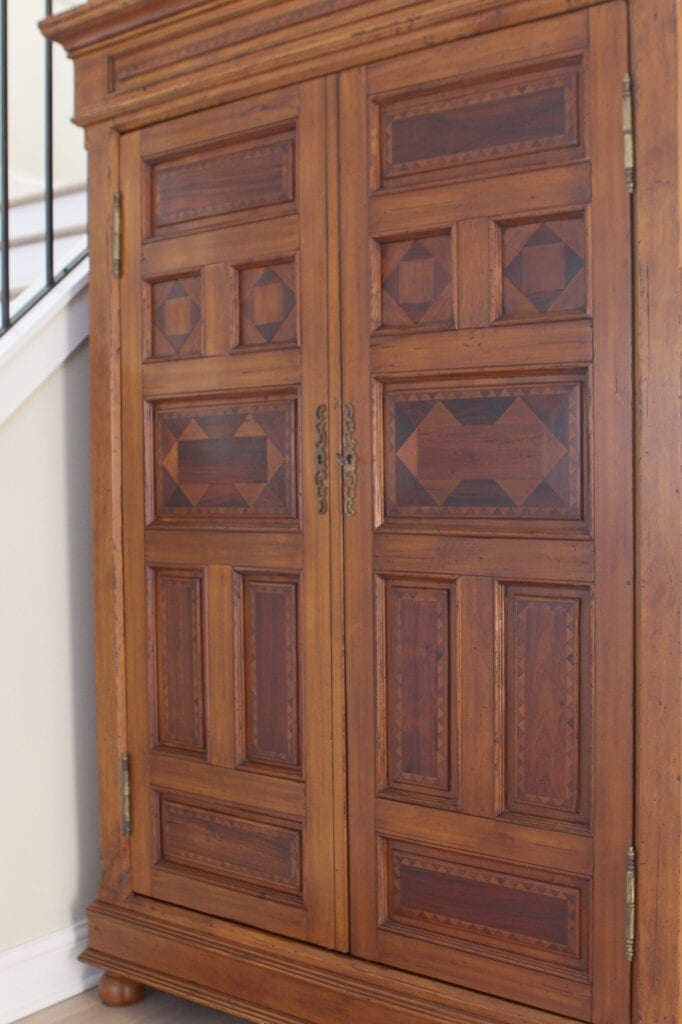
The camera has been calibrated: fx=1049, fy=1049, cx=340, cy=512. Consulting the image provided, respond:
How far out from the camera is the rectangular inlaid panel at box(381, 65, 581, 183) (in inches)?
63.4

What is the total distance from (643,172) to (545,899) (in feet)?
3.67

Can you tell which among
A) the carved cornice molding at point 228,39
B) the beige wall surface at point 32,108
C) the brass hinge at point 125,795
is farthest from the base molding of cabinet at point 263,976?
the beige wall surface at point 32,108

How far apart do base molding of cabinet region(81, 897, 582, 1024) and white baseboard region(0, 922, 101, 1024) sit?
4.0 inches

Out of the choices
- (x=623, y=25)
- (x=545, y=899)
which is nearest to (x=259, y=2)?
(x=623, y=25)

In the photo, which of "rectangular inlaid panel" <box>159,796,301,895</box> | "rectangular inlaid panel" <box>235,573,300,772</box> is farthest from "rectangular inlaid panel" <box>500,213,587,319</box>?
"rectangular inlaid panel" <box>159,796,301,895</box>

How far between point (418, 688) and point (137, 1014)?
104 cm

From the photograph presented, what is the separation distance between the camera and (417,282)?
1.76m

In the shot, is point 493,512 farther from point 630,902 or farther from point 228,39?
point 228,39

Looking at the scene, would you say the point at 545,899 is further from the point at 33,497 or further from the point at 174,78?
the point at 174,78

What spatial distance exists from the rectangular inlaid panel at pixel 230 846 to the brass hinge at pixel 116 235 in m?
1.10

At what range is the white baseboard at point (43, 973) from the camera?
87.2 inches

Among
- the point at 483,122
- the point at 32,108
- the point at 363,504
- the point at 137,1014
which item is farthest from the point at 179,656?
the point at 32,108

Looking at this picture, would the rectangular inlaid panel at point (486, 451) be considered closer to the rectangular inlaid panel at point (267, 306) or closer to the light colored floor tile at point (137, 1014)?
the rectangular inlaid panel at point (267, 306)

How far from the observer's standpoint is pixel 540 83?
5.34 feet
